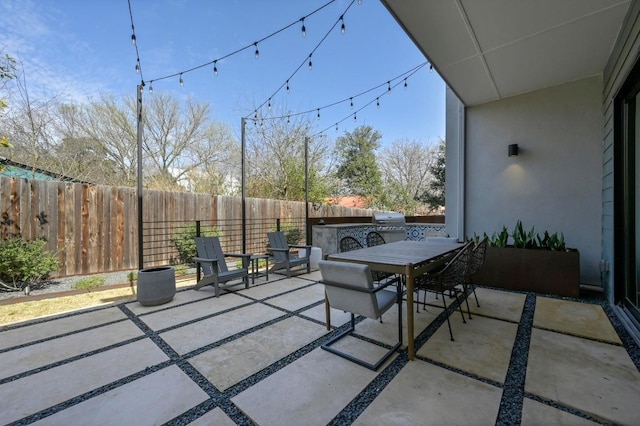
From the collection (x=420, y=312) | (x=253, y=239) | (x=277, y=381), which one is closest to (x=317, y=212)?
(x=253, y=239)

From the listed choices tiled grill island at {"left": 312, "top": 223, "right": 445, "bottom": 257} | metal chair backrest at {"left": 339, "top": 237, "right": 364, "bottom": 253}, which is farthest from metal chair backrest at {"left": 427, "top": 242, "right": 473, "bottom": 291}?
tiled grill island at {"left": 312, "top": 223, "right": 445, "bottom": 257}

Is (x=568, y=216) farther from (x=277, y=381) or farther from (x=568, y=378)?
(x=277, y=381)

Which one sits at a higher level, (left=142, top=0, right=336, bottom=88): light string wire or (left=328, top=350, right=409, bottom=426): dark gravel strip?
(left=142, top=0, right=336, bottom=88): light string wire

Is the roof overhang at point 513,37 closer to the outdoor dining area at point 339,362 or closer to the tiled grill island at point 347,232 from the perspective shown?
the outdoor dining area at point 339,362

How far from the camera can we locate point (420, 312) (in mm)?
3160

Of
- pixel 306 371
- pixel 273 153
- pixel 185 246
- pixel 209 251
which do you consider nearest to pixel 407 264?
pixel 306 371

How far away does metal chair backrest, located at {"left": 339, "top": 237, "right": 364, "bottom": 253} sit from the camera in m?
4.07

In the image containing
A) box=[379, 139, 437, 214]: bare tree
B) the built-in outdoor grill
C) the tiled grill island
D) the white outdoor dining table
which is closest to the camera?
the white outdoor dining table

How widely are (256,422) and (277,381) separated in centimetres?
37

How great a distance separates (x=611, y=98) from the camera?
320cm

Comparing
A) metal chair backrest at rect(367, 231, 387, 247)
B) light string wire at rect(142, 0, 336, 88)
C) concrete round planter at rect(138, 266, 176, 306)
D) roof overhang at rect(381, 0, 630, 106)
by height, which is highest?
light string wire at rect(142, 0, 336, 88)

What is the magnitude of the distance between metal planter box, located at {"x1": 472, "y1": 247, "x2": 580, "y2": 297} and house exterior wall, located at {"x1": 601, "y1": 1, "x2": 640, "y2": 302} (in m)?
0.36

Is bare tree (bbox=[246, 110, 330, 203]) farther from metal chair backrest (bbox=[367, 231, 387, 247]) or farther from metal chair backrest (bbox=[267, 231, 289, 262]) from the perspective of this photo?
metal chair backrest (bbox=[367, 231, 387, 247])

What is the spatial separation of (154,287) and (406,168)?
14172 millimetres
